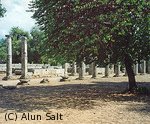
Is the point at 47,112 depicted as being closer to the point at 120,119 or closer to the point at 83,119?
the point at 83,119

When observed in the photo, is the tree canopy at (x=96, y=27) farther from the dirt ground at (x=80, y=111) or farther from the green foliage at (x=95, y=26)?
the dirt ground at (x=80, y=111)

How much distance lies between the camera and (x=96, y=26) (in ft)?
57.2

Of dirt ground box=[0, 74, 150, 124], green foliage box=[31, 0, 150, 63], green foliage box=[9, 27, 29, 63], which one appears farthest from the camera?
green foliage box=[9, 27, 29, 63]

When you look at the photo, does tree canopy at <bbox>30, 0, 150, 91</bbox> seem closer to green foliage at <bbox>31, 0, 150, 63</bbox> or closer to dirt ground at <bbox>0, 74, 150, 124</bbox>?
green foliage at <bbox>31, 0, 150, 63</bbox>

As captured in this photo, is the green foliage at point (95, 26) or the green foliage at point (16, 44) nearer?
the green foliage at point (95, 26)

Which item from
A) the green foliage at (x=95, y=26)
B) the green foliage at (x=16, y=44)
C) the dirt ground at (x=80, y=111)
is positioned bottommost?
the dirt ground at (x=80, y=111)

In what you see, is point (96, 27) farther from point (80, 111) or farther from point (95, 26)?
point (80, 111)

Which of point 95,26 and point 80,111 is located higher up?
point 95,26

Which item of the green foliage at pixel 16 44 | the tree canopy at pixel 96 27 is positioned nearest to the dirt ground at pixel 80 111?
the tree canopy at pixel 96 27

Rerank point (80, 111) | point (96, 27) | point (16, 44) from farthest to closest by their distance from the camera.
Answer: point (16, 44), point (96, 27), point (80, 111)

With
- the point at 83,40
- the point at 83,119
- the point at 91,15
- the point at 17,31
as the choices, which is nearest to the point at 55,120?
the point at 83,119

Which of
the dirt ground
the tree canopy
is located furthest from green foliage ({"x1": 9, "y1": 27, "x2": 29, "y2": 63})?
the dirt ground

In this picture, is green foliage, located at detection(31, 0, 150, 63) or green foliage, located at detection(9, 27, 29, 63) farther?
green foliage, located at detection(9, 27, 29, 63)

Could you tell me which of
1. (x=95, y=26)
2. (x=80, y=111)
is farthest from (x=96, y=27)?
(x=80, y=111)
